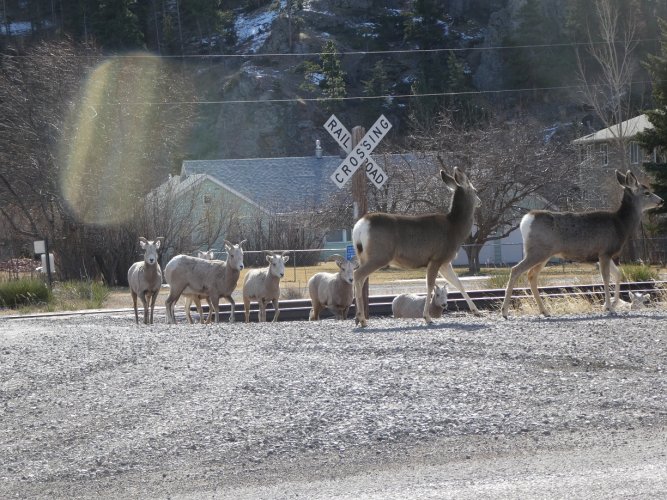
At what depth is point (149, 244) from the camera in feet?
71.9

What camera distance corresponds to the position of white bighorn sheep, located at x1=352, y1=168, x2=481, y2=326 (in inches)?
587

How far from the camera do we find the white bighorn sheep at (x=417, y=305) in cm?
2091

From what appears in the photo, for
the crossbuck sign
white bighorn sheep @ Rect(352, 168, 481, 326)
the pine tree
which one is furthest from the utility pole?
the pine tree

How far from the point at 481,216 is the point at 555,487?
40.7 metres

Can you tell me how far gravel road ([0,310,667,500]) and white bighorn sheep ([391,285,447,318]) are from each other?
7063mm

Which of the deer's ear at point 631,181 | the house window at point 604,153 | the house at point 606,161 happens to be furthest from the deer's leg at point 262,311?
the house window at point 604,153

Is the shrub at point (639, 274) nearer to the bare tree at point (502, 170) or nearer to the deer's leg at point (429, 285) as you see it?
the deer's leg at point (429, 285)

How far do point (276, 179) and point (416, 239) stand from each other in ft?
166

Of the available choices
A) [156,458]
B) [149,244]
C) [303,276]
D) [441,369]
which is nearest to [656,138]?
[303,276]

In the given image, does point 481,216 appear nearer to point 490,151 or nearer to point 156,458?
point 490,151

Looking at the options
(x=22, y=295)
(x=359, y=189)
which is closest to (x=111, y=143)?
(x=22, y=295)

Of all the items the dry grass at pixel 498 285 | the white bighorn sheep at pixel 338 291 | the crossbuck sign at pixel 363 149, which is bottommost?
the dry grass at pixel 498 285

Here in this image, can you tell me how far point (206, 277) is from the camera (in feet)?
73.4

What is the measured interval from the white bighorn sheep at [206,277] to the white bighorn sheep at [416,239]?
6.91m
